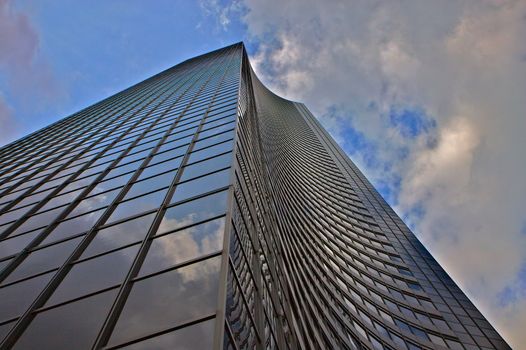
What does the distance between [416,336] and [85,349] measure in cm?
2901

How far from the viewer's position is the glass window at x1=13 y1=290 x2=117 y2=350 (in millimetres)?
6792

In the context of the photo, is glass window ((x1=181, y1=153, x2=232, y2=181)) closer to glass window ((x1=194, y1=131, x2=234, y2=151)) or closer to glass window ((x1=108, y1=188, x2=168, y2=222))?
glass window ((x1=108, y1=188, x2=168, y2=222))

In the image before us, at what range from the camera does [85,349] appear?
21.1 feet

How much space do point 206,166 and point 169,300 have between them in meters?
6.36

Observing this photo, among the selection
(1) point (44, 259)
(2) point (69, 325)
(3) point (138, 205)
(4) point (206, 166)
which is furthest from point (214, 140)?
(2) point (69, 325)

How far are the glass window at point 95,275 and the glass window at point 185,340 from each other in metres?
2.12

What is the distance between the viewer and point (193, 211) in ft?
32.8

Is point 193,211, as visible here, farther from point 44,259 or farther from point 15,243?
point 15,243

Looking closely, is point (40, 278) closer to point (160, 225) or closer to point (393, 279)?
point (160, 225)

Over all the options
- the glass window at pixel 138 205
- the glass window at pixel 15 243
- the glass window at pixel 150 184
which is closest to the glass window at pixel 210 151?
the glass window at pixel 150 184

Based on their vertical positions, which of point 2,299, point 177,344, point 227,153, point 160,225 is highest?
point 227,153

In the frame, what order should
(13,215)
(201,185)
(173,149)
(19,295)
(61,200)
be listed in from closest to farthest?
1. (19,295)
2. (201,185)
3. (13,215)
4. (61,200)
5. (173,149)

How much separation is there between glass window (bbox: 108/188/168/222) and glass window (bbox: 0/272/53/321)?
263cm

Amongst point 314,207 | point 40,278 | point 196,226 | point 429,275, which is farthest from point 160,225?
point 314,207
